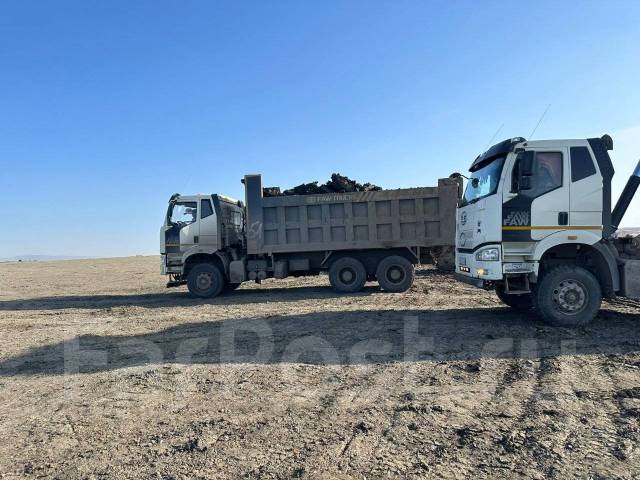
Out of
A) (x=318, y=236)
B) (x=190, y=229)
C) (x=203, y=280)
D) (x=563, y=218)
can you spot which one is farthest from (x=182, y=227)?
(x=563, y=218)

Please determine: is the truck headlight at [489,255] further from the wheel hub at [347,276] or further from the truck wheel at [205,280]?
the truck wheel at [205,280]

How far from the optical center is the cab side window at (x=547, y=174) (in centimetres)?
695

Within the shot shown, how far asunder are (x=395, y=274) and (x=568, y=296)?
18.4 ft

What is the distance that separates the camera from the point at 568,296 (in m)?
7.03

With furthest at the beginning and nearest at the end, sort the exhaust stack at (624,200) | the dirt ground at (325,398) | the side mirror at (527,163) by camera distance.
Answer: the exhaust stack at (624,200) < the side mirror at (527,163) < the dirt ground at (325,398)

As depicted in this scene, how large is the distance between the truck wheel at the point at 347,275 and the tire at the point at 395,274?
1.71 ft

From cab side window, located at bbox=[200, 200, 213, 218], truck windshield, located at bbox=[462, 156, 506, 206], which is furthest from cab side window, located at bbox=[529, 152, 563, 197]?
cab side window, located at bbox=[200, 200, 213, 218]

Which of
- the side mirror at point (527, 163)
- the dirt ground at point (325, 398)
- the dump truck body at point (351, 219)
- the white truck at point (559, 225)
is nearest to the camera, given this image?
the dirt ground at point (325, 398)

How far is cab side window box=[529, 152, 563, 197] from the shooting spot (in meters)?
6.95

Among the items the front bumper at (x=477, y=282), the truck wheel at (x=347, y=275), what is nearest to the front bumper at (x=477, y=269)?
the front bumper at (x=477, y=282)

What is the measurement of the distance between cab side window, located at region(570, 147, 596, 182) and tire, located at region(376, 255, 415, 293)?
228 inches

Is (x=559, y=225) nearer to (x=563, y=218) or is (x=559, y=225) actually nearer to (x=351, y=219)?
(x=563, y=218)

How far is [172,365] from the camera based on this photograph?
18.5 ft

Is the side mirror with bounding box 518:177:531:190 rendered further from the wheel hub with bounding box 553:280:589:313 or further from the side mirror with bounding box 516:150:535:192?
the wheel hub with bounding box 553:280:589:313
